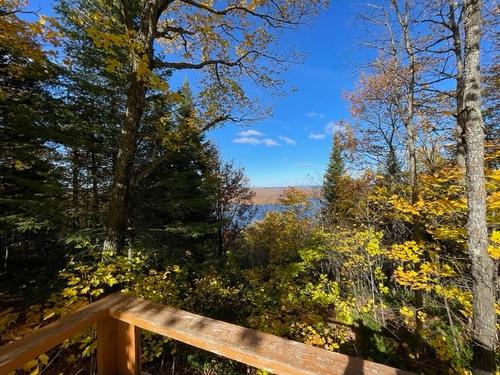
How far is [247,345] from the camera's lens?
1.18 metres

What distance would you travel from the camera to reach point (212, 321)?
4.59 feet

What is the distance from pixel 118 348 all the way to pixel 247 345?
0.94 m

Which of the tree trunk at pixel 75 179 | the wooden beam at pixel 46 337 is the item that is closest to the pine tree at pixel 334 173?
the tree trunk at pixel 75 179

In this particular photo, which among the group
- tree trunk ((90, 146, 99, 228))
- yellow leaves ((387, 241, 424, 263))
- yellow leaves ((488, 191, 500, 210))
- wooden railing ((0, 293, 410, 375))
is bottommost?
yellow leaves ((387, 241, 424, 263))

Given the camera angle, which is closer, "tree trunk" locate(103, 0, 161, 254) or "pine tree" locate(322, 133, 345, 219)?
"tree trunk" locate(103, 0, 161, 254)

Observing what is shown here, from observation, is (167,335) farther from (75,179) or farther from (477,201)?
(75,179)

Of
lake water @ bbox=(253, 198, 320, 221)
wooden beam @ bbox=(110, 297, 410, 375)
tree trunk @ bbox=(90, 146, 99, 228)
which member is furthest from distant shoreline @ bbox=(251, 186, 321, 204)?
wooden beam @ bbox=(110, 297, 410, 375)

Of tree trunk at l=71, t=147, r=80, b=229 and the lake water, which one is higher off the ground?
tree trunk at l=71, t=147, r=80, b=229

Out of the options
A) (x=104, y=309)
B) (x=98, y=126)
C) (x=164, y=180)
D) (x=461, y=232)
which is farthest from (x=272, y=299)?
(x=98, y=126)

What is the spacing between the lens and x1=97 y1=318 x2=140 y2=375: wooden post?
1.57 m

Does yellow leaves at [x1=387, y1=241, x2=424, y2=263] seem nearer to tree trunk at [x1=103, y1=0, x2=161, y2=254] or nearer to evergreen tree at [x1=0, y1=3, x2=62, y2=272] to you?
tree trunk at [x1=103, y1=0, x2=161, y2=254]

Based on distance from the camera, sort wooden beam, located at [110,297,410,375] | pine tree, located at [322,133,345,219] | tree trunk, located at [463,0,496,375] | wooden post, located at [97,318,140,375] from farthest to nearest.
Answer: pine tree, located at [322,133,345,219], tree trunk, located at [463,0,496,375], wooden post, located at [97,318,140,375], wooden beam, located at [110,297,410,375]

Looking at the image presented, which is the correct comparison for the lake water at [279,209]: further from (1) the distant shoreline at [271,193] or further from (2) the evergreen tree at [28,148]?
(2) the evergreen tree at [28,148]

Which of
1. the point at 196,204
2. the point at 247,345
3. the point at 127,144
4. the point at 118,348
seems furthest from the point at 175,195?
the point at 247,345
